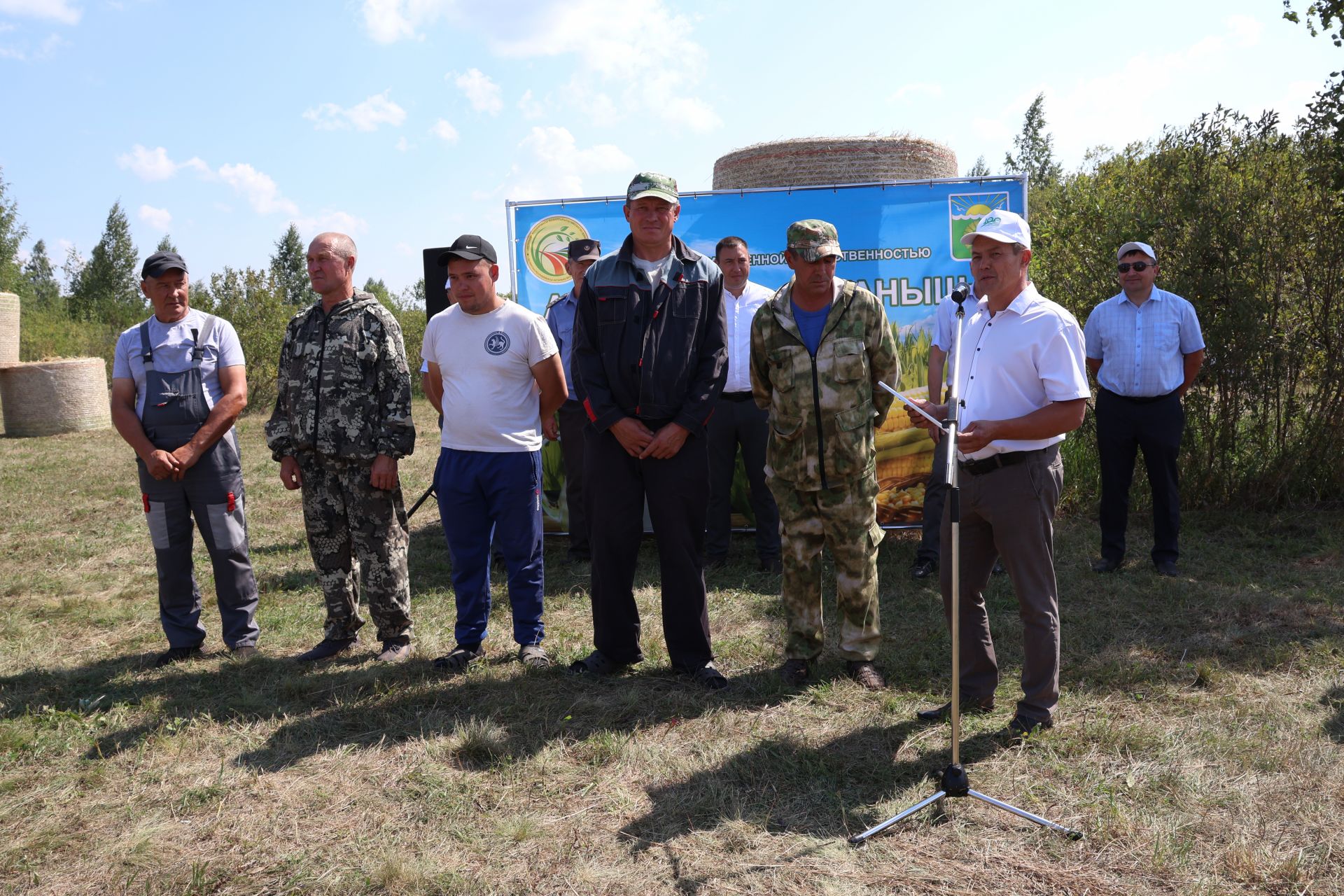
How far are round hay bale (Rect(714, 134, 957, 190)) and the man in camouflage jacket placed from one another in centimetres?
338

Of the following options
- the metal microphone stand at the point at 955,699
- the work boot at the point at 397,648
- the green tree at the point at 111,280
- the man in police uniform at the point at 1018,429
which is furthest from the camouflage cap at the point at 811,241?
the green tree at the point at 111,280

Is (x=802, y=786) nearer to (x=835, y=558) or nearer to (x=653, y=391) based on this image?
A: (x=835, y=558)

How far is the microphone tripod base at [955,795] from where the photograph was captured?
2980mm

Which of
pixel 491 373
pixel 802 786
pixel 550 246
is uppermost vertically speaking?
pixel 550 246

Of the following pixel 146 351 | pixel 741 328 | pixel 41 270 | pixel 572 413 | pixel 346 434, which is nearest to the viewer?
pixel 346 434

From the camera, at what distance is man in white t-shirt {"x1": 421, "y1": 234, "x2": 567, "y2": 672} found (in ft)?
14.6

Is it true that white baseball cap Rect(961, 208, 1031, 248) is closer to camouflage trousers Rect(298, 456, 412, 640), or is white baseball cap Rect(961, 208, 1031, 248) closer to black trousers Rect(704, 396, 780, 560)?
camouflage trousers Rect(298, 456, 412, 640)

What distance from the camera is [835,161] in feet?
23.3

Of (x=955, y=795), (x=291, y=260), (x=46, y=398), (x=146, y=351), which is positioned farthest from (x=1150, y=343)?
(x=291, y=260)

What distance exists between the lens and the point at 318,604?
580cm

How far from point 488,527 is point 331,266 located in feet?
4.68

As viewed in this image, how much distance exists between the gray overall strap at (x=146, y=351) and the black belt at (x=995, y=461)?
12.6 feet

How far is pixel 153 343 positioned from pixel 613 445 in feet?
7.85

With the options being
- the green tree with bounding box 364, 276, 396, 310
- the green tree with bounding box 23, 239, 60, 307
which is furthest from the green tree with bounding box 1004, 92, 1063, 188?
the green tree with bounding box 23, 239, 60, 307
